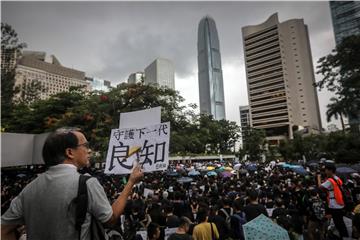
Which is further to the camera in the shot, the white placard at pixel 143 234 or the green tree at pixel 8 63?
the green tree at pixel 8 63

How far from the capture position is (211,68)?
527 feet

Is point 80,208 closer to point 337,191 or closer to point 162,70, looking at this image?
point 337,191

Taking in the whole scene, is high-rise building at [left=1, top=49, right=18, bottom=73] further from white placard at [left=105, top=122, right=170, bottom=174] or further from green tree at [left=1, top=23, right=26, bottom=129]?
white placard at [left=105, top=122, right=170, bottom=174]

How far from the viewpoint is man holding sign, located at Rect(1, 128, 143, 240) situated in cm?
152

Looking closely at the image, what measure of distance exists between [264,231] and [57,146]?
2117 millimetres

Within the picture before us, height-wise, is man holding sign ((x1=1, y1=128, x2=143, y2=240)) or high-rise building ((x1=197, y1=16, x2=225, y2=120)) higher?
high-rise building ((x1=197, y1=16, x2=225, y2=120))

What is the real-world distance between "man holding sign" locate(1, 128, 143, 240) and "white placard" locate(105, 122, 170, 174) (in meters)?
1.52

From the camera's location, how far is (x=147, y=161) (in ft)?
11.0

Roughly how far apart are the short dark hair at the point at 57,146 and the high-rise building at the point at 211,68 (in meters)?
158

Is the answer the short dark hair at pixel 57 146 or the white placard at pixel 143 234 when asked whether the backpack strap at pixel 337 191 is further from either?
the short dark hair at pixel 57 146

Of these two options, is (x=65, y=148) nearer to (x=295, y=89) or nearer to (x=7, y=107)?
(x=7, y=107)

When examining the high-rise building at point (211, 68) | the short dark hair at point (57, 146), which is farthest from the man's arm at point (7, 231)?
the high-rise building at point (211, 68)

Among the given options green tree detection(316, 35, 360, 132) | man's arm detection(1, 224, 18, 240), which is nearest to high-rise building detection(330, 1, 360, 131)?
green tree detection(316, 35, 360, 132)

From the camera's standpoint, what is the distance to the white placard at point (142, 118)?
141 inches
